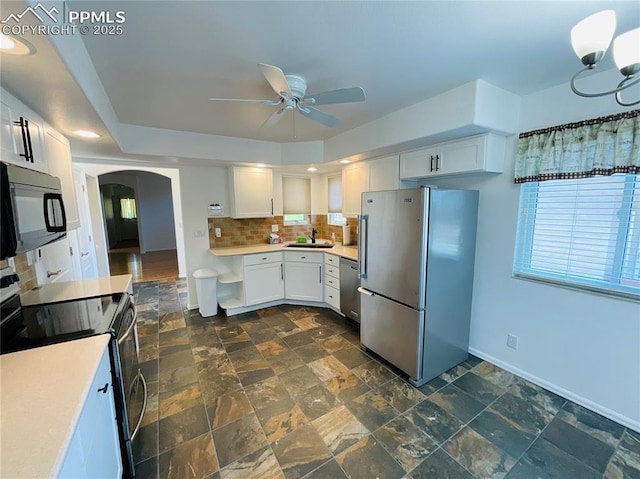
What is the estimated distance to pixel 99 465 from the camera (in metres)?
1.10

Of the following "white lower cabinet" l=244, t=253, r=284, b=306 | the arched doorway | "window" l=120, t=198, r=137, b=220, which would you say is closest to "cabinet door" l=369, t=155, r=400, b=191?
"white lower cabinet" l=244, t=253, r=284, b=306

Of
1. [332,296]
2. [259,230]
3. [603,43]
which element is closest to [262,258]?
[259,230]

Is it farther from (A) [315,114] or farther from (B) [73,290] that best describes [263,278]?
(A) [315,114]

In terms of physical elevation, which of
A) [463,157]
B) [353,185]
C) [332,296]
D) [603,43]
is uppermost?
[603,43]

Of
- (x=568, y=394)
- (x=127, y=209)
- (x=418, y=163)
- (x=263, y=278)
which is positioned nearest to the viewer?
(x=568, y=394)

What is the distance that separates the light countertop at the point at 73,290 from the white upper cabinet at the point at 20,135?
2.82 feet

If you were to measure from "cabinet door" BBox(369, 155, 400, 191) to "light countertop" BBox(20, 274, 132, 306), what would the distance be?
2.63 metres

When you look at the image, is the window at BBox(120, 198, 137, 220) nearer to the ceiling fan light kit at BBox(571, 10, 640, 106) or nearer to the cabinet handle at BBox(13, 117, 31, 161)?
the cabinet handle at BBox(13, 117, 31, 161)

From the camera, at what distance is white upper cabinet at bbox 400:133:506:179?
7.30 ft

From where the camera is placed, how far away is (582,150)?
6.23 ft

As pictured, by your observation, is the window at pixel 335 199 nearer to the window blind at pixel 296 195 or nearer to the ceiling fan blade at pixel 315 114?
the window blind at pixel 296 195

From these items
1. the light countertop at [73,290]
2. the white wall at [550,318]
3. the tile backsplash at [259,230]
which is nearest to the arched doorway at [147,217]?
the tile backsplash at [259,230]

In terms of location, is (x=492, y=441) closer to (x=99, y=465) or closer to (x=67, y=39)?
(x=99, y=465)

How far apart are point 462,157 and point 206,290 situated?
3.33m
